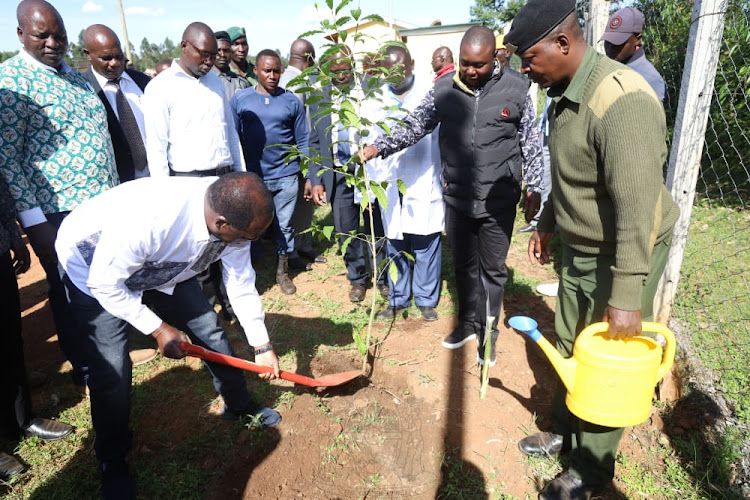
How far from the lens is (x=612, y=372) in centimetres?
160

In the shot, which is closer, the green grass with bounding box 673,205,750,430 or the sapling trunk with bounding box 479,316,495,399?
the sapling trunk with bounding box 479,316,495,399

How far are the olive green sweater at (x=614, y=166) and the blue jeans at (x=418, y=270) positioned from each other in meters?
1.73

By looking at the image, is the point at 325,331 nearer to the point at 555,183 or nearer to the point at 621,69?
the point at 555,183

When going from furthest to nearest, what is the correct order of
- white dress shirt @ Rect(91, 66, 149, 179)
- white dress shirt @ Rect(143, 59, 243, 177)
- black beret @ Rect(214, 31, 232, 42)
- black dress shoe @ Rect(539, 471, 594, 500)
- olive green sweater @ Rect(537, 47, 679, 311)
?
black beret @ Rect(214, 31, 232, 42) < white dress shirt @ Rect(91, 66, 149, 179) < white dress shirt @ Rect(143, 59, 243, 177) < black dress shoe @ Rect(539, 471, 594, 500) < olive green sweater @ Rect(537, 47, 679, 311)

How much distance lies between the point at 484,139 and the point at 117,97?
2711 millimetres

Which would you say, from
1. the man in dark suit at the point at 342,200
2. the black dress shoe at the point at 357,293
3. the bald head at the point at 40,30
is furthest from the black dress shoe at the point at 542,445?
the bald head at the point at 40,30

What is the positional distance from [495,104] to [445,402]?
1815mm

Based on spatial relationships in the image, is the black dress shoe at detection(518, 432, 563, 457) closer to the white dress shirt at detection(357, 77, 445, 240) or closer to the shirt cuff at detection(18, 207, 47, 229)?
the white dress shirt at detection(357, 77, 445, 240)

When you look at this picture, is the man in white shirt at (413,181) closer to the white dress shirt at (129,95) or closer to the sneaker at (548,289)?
the sneaker at (548,289)

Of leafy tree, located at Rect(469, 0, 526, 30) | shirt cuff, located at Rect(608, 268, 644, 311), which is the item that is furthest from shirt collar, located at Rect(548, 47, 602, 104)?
leafy tree, located at Rect(469, 0, 526, 30)

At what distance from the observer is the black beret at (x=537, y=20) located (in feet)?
5.08

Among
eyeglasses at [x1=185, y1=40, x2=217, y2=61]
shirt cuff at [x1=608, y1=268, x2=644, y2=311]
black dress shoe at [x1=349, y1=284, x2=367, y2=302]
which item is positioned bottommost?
black dress shoe at [x1=349, y1=284, x2=367, y2=302]

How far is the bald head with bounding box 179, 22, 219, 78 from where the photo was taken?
315 cm

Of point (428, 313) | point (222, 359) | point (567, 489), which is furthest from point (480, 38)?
point (567, 489)
